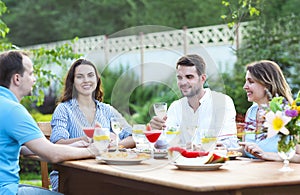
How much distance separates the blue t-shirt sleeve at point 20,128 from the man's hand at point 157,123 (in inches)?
21.1

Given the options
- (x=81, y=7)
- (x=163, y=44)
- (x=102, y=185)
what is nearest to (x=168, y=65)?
(x=163, y=44)

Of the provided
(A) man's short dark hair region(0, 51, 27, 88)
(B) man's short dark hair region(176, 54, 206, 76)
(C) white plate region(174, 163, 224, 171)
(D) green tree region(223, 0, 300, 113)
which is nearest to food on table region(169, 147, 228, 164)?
(C) white plate region(174, 163, 224, 171)

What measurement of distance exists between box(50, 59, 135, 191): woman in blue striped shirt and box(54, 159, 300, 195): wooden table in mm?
433

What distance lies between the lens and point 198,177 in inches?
89.5

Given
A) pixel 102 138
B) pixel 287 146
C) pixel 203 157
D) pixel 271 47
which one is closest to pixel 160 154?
pixel 102 138

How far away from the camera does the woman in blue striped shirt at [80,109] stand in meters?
3.43

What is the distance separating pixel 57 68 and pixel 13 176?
7.25 metres

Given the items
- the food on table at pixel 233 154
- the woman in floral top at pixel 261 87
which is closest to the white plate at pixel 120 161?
the food on table at pixel 233 154

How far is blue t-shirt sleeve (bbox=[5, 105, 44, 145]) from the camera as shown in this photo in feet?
9.04

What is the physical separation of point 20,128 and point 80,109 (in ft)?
2.71

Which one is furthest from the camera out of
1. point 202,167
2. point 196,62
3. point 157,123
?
point 196,62

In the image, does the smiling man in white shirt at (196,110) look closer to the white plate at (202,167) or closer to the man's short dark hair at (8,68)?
the white plate at (202,167)

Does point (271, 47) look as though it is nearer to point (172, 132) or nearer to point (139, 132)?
point (139, 132)

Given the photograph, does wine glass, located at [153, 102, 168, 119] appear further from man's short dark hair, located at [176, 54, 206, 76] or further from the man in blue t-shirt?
the man in blue t-shirt
